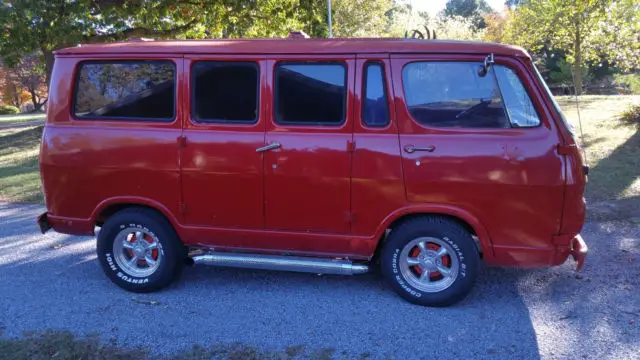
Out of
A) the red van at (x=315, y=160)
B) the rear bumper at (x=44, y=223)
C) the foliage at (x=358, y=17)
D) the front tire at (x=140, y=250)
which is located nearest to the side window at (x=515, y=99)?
the red van at (x=315, y=160)

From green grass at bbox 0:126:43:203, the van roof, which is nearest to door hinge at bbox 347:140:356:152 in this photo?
the van roof

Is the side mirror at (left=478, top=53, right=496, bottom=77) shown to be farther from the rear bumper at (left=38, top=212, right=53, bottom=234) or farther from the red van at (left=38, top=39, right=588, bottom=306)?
the rear bumper at (left=38, top=212, right=53, bottom=234)

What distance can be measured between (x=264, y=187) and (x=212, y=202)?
52cm

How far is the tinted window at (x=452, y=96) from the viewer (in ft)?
13.0

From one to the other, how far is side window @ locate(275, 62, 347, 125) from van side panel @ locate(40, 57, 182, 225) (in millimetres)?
957

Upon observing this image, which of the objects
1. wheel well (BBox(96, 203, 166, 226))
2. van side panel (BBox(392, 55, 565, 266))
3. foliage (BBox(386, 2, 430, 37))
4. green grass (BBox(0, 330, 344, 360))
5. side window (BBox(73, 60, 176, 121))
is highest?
foliage (BBox(386, 2, 430, 37))

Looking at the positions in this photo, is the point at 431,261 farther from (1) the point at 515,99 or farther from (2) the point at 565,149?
(1) the point at 515,99

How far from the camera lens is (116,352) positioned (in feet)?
11.7

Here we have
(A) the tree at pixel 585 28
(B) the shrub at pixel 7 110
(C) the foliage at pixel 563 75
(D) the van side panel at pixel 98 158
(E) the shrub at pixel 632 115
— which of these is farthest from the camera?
(B) the shrub at pixel 7 110

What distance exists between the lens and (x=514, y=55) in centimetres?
394

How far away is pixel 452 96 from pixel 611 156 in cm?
725

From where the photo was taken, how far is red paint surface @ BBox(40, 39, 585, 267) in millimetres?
3883

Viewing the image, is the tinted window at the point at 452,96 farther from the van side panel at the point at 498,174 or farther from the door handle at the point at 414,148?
the door handle at the point at 414,148

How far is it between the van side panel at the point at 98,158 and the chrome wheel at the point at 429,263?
2.13m
